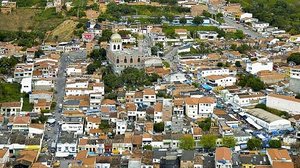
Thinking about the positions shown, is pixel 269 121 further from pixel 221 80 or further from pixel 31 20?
pixel 31 20

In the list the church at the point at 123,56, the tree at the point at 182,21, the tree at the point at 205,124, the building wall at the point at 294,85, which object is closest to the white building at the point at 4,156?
the tree at the point at 205,124

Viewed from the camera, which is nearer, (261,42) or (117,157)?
(117,157)

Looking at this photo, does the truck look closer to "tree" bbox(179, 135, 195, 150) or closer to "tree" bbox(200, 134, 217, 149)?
"tree" bbox(179, 135, 195, 150)

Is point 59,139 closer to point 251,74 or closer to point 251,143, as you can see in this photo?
point 251,143

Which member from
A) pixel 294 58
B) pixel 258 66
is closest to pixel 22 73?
pixel 258 66

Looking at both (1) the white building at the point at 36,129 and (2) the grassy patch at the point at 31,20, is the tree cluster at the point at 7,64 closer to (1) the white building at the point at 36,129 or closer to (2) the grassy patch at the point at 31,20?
(1) the white building at the point at 36,129

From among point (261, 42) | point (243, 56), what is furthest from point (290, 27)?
point (243, 56)
